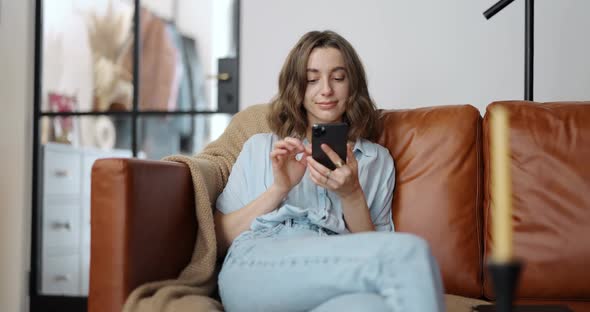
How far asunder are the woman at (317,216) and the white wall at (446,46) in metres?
0.73

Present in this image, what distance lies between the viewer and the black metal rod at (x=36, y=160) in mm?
2934

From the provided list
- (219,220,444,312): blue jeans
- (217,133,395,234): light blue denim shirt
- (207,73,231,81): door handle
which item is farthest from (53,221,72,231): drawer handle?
(219,220,444,312): blue jeans

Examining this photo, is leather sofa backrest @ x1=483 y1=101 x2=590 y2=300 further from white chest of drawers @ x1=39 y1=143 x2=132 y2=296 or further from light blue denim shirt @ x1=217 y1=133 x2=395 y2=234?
white chest of drawers @ x1=39 y1=143 x2=132 y2=296

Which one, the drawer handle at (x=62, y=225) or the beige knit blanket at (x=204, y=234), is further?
the drawer handle at (x=62, y=225)

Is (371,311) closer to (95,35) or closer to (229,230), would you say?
(229,230)

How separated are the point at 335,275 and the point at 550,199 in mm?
755

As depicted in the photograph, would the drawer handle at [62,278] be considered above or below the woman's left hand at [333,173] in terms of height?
below

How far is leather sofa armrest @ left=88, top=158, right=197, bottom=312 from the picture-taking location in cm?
129

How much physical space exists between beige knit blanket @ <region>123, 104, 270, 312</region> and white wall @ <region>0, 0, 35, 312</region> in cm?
145

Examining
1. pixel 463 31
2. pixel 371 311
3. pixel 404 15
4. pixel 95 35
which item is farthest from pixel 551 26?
pixel 95 35

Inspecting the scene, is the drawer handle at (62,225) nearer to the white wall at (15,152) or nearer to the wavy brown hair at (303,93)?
the white wall at (15,152)

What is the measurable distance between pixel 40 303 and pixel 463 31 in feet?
7.17

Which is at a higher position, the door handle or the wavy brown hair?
the door handle

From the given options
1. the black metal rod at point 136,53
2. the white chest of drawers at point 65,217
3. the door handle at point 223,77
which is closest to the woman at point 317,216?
the door handle at point 223,77
